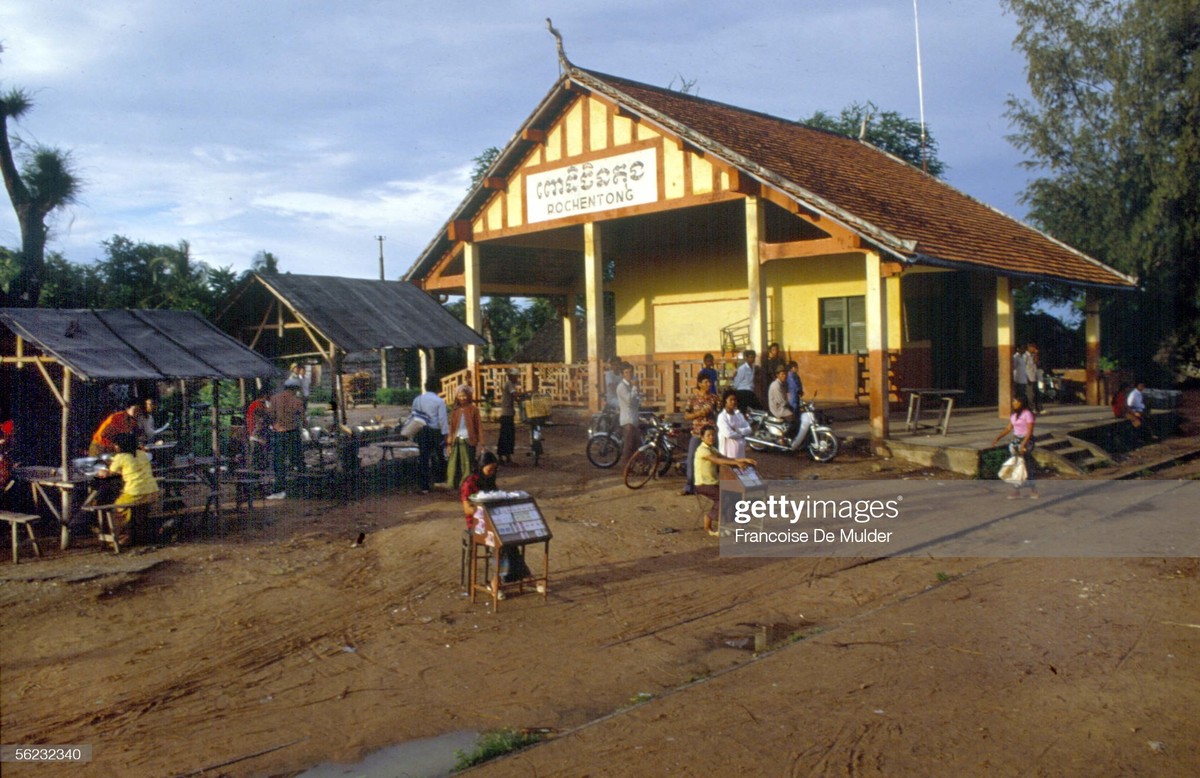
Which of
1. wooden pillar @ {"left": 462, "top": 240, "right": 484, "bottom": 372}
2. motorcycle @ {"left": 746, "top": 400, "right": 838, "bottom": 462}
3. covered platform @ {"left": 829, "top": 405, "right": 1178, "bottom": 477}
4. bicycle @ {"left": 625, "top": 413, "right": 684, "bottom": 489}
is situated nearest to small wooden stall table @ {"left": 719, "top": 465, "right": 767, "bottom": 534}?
bicycle @ {"left": 625, "top": 413, "right": 684, "bottom": 489}

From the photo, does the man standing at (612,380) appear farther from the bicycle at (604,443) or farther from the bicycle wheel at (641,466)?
the bicycle wheel at (641,466)

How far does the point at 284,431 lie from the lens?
43.6ft

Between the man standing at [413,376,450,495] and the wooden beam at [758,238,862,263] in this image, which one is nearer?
the man standing at [413,376,450,495]

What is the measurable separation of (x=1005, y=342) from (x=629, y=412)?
9592mm

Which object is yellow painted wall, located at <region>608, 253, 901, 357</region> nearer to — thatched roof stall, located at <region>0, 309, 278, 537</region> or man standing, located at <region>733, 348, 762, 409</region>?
man standing, located at <region>733, 348, 762, 409</region>

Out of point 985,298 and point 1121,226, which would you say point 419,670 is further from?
point 1121,226

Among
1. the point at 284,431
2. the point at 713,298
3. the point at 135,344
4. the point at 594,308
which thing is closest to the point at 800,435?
the point at 594,308

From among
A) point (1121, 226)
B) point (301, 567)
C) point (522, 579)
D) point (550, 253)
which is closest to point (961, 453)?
point (522, 579)

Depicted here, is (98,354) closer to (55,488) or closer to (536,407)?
(55,488)

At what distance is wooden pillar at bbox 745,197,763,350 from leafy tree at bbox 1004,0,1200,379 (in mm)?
17415

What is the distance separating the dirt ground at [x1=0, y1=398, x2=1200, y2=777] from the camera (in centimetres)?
550

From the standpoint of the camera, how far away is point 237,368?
11.6 meters

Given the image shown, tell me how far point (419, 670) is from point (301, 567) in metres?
3.26

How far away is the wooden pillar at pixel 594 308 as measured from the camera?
1956 centimetres
